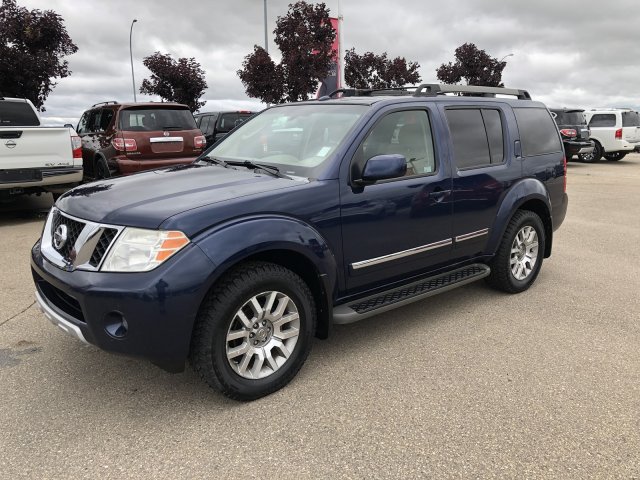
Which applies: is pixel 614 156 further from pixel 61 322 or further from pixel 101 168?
pixel 61 322

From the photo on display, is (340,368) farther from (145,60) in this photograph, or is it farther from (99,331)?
(145,60)

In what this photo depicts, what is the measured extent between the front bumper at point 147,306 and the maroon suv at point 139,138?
6.34 metres

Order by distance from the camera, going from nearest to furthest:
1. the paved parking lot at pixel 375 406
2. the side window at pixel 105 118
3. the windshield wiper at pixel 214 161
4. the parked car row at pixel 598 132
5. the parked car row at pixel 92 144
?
the paved parking lot at pixel 375 406, the windshield wiper at pixel 214 161, the parked car row at pixel 92 144, the side window at pixel 105 118, the parked car row at pixel 598 132

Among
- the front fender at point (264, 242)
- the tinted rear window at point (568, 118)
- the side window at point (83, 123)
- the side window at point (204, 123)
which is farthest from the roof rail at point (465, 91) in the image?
the tinted rear window at point (568, 118)

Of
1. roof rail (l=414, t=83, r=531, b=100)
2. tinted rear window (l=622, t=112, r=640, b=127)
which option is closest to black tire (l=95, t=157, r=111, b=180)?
roof rail (l=414, t=83, r=531, b=100)

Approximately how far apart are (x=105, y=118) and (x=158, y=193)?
7.13m

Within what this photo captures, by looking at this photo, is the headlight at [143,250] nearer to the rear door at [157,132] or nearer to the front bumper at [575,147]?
the rear door at [157,132]

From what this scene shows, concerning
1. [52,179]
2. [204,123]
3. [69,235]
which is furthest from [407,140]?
[204,123]

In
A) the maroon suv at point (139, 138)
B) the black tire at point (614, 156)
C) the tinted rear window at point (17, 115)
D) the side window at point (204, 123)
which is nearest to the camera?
the tinted rear window at point (17, 115)

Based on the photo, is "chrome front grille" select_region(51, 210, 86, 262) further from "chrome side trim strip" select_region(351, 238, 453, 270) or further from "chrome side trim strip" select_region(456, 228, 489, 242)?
"chrome side trim strip" select_region(456, 228, 489, 242)

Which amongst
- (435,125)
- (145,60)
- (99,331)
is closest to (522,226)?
(435,125)

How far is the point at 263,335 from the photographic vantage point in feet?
9.63

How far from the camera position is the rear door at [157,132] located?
8.62 m

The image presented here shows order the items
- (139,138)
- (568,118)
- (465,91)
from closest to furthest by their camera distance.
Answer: (465,91)
(139,138)
(568,118)
